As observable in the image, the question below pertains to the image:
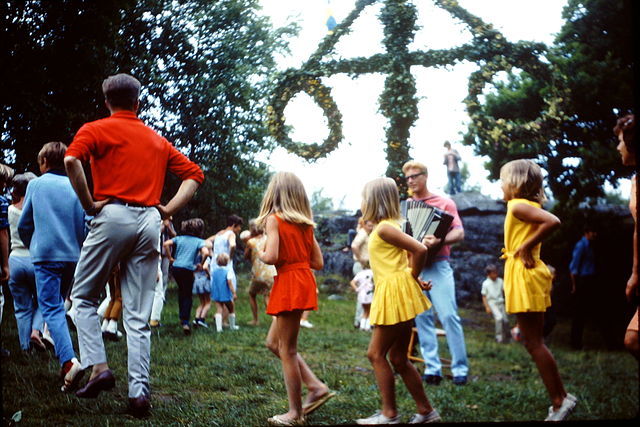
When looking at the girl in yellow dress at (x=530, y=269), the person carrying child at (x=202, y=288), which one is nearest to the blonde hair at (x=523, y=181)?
Answer: the girl in yellow dress at (x=530, y=269)

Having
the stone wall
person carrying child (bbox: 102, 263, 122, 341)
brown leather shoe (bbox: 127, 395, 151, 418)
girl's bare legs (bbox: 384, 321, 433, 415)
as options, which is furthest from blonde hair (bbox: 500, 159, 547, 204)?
the stone wall

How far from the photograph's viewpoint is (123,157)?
326cm

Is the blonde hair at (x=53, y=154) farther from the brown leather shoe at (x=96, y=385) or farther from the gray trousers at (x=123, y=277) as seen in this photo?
the brown leather shoe at (x=96, y=385)

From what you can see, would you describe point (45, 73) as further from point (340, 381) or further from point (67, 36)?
point (340, 381)

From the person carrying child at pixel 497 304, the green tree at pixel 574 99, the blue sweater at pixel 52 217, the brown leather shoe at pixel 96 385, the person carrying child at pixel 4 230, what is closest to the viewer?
the brown leather shoe at pixel 96 385

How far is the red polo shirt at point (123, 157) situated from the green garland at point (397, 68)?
82.2 inches

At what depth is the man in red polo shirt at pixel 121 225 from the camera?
3.11 meters

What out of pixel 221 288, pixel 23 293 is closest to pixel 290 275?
pixel 23 293

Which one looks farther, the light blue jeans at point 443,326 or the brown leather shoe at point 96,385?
the light blue jeans at point 443,326

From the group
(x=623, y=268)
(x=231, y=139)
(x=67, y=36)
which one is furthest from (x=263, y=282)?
(x=623, y=268)

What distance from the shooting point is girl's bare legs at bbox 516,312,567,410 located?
333cm

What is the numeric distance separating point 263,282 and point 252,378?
3197 mm

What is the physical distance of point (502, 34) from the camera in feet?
20.9

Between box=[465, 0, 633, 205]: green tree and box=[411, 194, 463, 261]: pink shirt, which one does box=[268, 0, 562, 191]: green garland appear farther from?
box=[411, 194, 463, 261]: pink shirt
